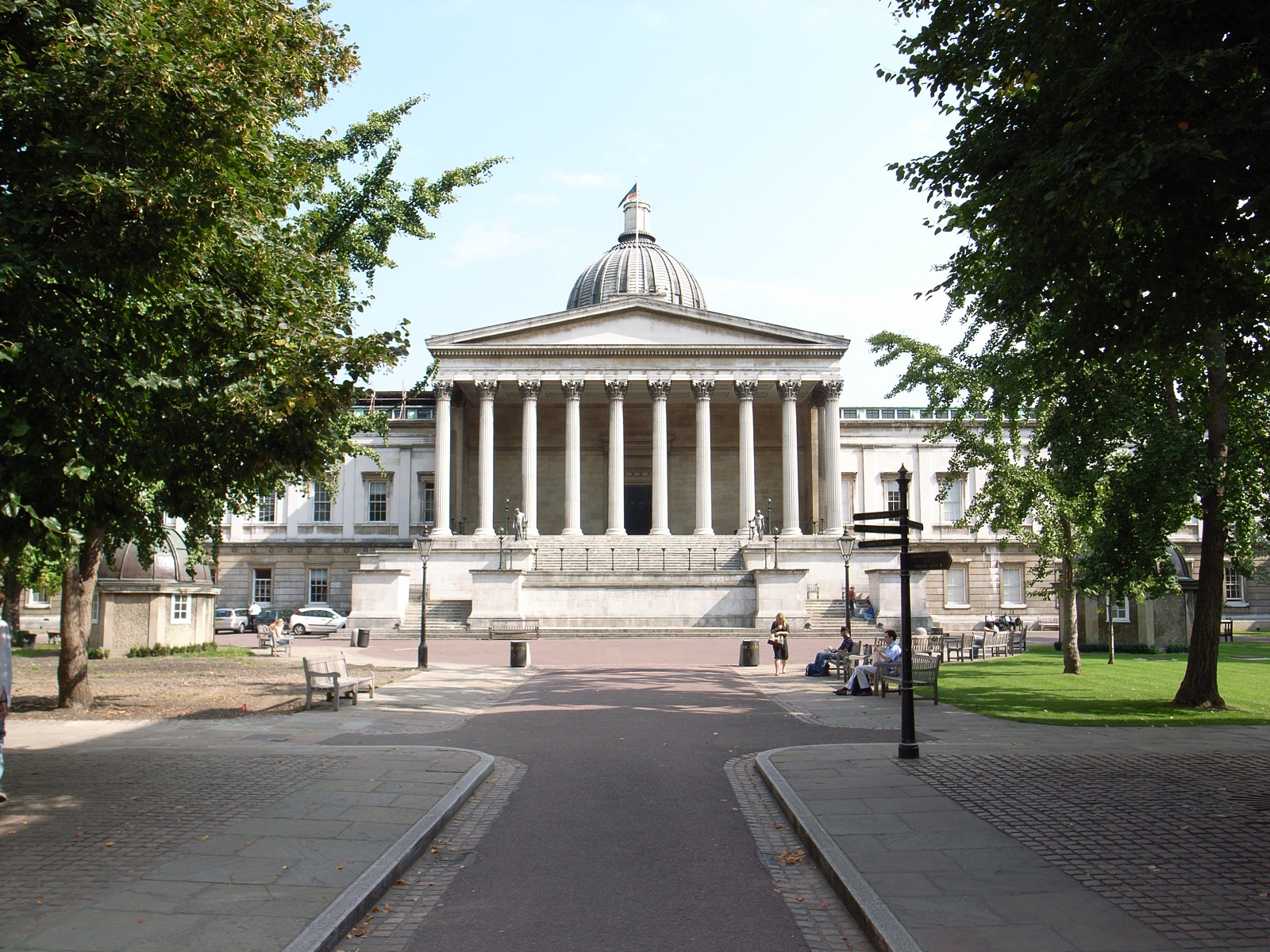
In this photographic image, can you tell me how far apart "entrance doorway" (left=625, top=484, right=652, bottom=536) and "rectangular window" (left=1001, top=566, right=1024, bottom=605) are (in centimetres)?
2090

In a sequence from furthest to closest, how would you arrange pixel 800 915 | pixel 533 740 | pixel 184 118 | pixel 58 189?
pixel 533 740 → pixel 184 118 → pixel 58 189 → pixel 800 915

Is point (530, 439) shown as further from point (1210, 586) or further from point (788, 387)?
point (1210, 586)

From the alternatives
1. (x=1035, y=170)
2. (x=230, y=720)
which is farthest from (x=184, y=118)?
(x=230, y=720)

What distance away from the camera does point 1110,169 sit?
7961mm

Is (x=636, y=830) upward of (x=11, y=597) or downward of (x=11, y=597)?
downward

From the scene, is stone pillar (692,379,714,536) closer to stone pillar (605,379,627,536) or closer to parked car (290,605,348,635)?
stone pillar (605,379,627,536)

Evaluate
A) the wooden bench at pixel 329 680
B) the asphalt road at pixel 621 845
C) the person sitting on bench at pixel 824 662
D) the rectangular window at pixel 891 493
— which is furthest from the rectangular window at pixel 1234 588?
the wooden bench at pixel 329 680

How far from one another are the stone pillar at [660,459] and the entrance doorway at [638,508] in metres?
8.32

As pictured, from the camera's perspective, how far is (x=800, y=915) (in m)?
6.75

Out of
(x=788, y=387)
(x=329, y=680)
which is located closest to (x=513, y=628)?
(x=329, y=680)

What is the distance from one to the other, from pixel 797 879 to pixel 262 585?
57.7 m

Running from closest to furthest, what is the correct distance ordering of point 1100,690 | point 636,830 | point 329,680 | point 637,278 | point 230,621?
point 636,830, point 329,680, point 1100,690, point 230,621, point 637,278

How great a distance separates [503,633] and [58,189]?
96.9 ft

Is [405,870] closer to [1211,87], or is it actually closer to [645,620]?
[1211,87]
